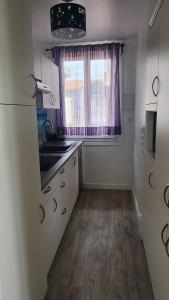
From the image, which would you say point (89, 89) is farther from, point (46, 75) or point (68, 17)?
point (68, 17)

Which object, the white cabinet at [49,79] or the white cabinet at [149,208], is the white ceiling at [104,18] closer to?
the white cabinet at [49,79]

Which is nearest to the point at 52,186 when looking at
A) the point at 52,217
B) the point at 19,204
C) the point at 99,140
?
the point at 52,217

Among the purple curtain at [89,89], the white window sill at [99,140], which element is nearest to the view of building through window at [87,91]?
the purple curtain at [89,89]

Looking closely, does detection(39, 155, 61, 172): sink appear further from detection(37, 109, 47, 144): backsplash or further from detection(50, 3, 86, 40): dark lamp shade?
detection(50, 3, 86, 40): dark lamp shade

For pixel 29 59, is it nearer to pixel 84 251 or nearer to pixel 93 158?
pixel 84 251

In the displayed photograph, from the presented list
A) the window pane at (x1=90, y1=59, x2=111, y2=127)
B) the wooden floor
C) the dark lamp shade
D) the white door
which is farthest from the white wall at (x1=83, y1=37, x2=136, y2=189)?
the white door

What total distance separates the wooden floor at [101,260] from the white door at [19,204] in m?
0.41

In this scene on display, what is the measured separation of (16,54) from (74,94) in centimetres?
260

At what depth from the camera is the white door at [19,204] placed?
102 centimetres

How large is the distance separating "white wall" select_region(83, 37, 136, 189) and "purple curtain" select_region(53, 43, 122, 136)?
151 mm

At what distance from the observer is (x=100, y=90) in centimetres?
360

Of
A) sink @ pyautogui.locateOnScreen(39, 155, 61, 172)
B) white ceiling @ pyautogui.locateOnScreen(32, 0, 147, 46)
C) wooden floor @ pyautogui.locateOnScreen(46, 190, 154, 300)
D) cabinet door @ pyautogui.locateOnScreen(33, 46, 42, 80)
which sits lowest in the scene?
wooden floor @ pyautogui.locateOnScreen(46, 190, 154, 300)

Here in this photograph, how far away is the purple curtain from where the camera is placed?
3.51m

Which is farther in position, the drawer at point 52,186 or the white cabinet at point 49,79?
the white cabinet at point 49,79
